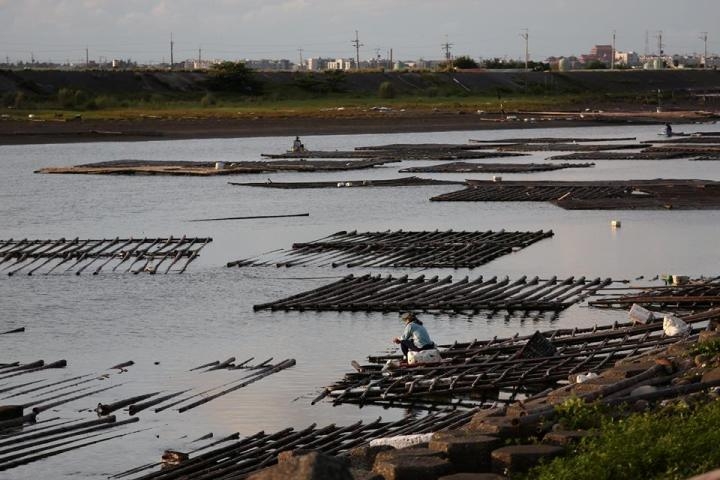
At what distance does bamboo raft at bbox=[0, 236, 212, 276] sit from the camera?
32.6 m

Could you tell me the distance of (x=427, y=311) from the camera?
2519 centimetres

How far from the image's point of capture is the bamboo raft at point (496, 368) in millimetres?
17953

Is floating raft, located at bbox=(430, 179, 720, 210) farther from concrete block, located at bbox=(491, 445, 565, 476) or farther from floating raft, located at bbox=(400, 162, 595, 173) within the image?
concrete block, located at bbox=(491, 445, 565, 476)

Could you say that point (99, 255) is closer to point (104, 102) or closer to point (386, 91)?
point (104, 102)

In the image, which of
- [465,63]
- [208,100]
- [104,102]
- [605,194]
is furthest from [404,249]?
[465,63]

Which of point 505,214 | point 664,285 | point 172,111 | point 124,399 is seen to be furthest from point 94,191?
point 172,111

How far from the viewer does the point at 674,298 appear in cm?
2430

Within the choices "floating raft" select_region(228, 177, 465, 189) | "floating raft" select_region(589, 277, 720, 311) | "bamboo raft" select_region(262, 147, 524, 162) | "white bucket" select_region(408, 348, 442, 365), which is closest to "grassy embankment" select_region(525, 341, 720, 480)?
"white bucket" select_region(408, 348, 442, 365)

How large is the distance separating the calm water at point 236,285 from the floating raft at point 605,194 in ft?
3.04

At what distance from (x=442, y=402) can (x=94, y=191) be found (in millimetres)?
38661

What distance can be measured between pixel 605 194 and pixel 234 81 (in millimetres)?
83750

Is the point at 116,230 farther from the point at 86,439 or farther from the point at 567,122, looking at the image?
the point at 567,122

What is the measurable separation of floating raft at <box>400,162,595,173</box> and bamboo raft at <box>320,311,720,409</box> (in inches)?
1460

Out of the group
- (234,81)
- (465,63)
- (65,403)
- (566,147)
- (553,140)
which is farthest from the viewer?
(465,63)
